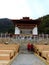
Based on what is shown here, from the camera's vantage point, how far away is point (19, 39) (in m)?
50.0

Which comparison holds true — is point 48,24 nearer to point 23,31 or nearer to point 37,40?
point 23,31

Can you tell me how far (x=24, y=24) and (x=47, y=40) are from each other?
1701 centimetres

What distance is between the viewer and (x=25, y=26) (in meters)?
66.4

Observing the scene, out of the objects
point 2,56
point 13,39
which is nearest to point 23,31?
point 13,39

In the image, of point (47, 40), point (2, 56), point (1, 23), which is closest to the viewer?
point (2, 56)

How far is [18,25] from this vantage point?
216 feet

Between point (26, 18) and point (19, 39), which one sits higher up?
point (26, 18)

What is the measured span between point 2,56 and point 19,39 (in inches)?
1445

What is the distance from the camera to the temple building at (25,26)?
65.4 m

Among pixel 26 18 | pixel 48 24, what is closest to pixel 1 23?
pixel 48 24

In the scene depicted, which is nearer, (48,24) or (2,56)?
(2,56)

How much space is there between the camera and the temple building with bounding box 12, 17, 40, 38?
2574 inches

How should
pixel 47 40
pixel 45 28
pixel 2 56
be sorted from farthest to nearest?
pixel 45 28, pixel 47 40, pixel 2 56

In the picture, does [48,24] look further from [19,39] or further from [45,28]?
[19,39]
